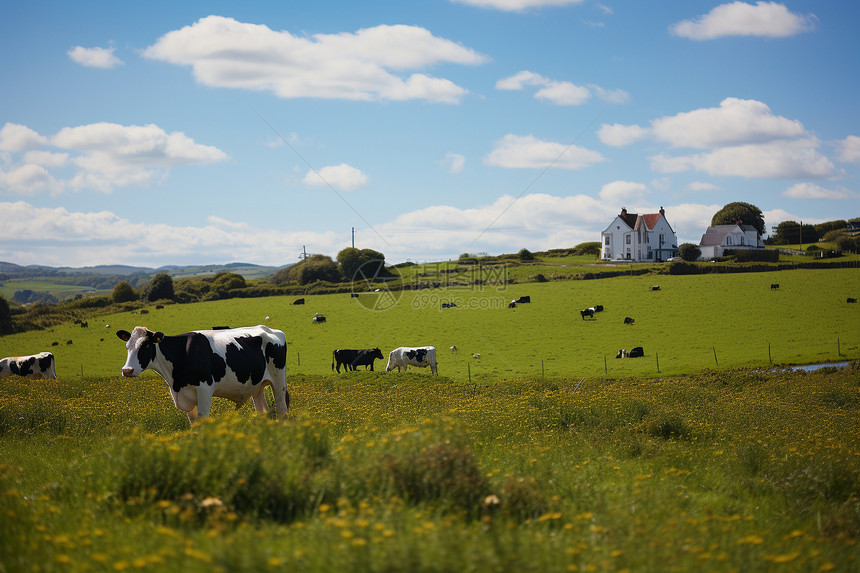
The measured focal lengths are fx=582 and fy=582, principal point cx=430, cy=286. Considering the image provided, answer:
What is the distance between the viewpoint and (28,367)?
105ft

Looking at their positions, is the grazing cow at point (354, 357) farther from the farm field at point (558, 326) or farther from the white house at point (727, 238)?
the white house at point (727, 238)

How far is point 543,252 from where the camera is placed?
120812 mm

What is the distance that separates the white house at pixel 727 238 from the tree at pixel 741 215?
6.67m

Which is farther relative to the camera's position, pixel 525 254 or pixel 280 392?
Result: pixel 525 254

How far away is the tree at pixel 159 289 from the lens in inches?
3231

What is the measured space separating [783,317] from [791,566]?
166 ft

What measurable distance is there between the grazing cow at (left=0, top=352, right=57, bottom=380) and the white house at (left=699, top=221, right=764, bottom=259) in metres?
112

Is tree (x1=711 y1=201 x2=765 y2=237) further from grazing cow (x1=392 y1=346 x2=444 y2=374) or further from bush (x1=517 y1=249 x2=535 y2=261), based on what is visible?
grazing cow (x1=392 y1=346 x2=444 y2=374)

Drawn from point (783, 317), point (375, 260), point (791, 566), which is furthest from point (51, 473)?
point (375, 260)

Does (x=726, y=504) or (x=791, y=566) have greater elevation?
(x=791, y=566)

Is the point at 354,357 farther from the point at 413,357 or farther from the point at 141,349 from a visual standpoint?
the point at 141,349

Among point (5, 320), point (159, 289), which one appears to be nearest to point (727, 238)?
point (159, 289)

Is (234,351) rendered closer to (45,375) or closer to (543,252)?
(45,375)

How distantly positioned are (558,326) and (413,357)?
17.0 m
